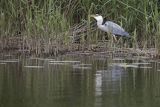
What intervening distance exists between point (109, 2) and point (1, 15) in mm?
2820

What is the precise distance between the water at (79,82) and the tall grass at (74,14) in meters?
1.27

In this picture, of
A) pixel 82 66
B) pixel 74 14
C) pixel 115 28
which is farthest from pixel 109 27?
pixel 82 66

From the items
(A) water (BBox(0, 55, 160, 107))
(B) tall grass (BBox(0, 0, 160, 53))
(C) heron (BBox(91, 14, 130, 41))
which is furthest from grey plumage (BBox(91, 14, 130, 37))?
(A) water (BBox(0, 55, 160, 107))

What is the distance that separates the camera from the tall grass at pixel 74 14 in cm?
1314

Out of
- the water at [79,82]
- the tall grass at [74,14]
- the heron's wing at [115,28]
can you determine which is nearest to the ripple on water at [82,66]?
the water at [79,82]

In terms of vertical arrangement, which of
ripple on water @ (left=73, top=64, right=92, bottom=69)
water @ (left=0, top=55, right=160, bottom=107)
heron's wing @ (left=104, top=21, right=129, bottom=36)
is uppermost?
heron's wing @ (left=104, top=21, right=129, bottom=36)

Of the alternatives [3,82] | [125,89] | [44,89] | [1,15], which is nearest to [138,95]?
[125,89]

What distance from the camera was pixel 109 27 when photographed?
14.2 meters

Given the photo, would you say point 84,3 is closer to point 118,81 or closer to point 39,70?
point 39,70

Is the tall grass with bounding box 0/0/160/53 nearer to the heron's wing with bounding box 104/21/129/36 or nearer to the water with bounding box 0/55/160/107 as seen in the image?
the heron's wing with bounding box 104/21/129/36

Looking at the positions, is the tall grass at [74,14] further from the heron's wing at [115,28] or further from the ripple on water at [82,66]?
the ripple on water at [82,66]

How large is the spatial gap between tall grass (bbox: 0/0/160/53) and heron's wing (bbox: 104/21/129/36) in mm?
267

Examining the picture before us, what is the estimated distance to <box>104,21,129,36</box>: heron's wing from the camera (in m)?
14.1

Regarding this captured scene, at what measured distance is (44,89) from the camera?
7.74 m
